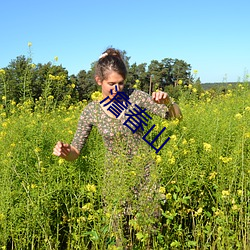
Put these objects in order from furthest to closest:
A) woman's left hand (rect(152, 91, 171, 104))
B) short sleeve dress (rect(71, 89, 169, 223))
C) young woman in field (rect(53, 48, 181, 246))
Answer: young woman in field (rect(53, 48, 181, 246)) → woman's left hand (rect(152, 91, 171, 104)) → short sleeve dress (rect(71, 89, 169, 223))

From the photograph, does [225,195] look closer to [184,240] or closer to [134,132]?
[184,240]

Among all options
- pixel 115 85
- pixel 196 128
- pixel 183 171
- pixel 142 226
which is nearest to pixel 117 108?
pixel 115 85

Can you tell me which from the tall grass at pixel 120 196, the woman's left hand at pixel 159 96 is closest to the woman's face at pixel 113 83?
the woman's left hand at pixel 159 96

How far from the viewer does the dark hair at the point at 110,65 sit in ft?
7.47

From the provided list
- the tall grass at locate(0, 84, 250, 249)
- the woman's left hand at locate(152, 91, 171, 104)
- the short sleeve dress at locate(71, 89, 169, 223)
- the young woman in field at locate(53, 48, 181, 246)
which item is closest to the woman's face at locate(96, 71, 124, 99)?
the young woman in field at locate(53, 48, 181, 246)

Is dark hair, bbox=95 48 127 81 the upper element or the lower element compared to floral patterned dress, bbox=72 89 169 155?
upper

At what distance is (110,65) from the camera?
7.50ft

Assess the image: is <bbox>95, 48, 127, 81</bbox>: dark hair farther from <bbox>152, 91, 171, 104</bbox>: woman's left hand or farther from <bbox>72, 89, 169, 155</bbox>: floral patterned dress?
<bbox>152, 91, 171, 104</bbox>: woman's left hand

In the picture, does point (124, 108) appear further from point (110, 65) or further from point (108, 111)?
point (110, 65)

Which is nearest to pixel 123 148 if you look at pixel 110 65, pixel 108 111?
pixel 108 111

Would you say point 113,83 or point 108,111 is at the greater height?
point 113,83

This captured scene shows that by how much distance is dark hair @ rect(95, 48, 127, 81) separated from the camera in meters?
2.28

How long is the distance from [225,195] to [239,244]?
0.29 m

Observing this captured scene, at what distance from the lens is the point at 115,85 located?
2234 millimetres
